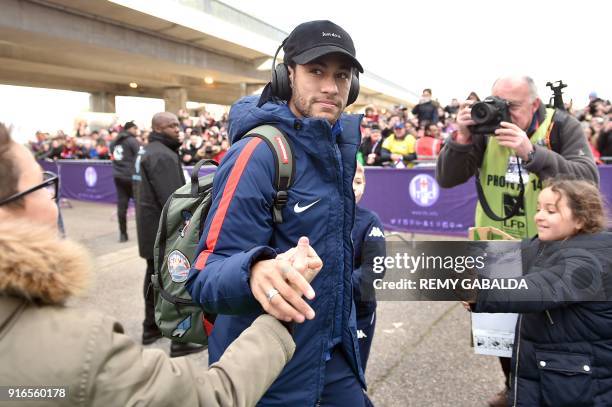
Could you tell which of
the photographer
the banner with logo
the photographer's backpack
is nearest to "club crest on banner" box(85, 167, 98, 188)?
the banner with logo

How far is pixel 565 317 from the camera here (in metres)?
1.89

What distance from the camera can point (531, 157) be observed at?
2357 millimetres

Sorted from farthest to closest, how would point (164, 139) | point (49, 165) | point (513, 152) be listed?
point (49, 165), point (164, 139), point (513, 152)

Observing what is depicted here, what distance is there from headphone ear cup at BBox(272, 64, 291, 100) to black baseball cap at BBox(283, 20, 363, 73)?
0.06 m

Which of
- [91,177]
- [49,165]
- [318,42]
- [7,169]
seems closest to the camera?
[7,169]

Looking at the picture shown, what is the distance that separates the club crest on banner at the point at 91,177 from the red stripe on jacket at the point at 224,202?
11.1 m

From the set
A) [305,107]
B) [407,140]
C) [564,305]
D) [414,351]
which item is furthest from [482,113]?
[407,140]

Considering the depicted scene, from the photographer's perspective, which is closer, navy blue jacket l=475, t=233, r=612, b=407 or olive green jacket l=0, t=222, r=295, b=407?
olive green jacket l=0, t=222, r=295, b=407

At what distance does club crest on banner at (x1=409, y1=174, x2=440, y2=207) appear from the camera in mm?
6570

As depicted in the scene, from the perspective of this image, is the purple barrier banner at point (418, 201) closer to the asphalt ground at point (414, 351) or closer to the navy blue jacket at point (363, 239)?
the asphalt ground at point (414, 351)

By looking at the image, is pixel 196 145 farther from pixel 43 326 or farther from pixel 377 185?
pixel 43 326

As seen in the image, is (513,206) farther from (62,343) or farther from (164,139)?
(164,139)

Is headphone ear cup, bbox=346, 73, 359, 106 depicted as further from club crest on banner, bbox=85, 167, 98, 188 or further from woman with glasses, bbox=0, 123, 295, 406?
club crest on banner, bbox=85, 167, 98, 188

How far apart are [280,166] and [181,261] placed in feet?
2.62
